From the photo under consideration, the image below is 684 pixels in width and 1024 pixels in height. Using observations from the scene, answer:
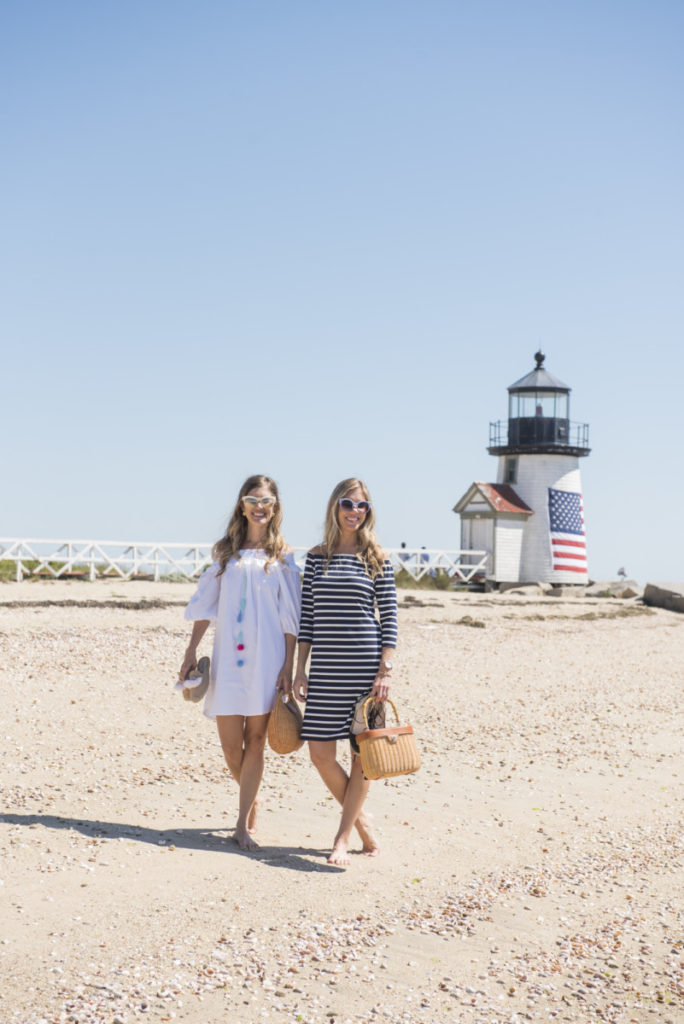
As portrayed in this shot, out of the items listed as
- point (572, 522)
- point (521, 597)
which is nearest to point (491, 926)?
point (521, 597)

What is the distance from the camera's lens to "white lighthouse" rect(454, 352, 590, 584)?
115ft

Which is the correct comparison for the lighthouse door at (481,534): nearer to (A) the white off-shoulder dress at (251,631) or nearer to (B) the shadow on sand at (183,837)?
(B) the shadow on sand at (183,837)

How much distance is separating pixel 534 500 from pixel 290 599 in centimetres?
2987

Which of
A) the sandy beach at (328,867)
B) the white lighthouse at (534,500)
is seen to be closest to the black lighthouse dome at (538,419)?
the white lighthouse at (534,500)

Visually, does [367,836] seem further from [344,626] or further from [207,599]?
[207,599]

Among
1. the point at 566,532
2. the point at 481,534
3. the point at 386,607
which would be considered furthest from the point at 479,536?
the point at 386,607

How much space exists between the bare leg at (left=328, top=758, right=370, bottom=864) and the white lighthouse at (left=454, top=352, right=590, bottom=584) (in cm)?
2878

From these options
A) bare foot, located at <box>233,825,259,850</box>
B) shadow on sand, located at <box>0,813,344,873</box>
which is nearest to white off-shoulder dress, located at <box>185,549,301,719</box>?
bare foot, located at <box>233,825,259,850</box>

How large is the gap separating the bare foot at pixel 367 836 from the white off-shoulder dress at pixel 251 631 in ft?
3.14

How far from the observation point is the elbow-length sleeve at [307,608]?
20.1 feet

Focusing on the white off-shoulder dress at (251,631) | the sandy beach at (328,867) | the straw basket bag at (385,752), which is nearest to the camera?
the sandy beach at (328,867)

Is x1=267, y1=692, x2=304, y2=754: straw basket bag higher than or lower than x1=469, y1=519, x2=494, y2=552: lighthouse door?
lower

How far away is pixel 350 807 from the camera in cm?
625

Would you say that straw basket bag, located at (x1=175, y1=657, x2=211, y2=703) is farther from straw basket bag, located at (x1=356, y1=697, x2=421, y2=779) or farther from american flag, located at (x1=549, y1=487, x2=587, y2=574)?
american flag, located at (x1=549, y1=487, x2=587, y2=574)
